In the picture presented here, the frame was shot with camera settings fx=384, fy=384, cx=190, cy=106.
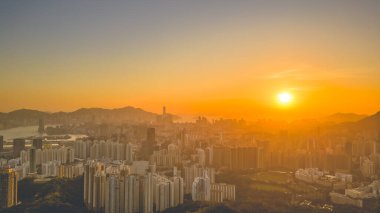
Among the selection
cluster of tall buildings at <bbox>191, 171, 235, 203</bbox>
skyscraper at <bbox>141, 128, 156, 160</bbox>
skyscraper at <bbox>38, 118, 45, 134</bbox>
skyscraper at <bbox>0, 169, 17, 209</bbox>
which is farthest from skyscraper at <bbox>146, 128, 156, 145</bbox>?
skyscraper at <bbox>0, 169, 17, 209</bbox>

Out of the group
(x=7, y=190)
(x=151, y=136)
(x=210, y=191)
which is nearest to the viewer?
(x=7, y=190)

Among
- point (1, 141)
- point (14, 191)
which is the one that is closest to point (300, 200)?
point (14, 191)

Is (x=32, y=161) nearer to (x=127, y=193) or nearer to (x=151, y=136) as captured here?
(x=127, y=193)

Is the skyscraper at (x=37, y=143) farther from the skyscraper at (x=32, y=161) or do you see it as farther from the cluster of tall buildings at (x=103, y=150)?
the cluster of tall buildings at (x=103, y=150)

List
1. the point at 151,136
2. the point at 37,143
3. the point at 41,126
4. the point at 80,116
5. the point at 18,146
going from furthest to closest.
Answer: the point at 151,136 → the point at 80,116 → the point at 41,126 → the point at 37,143 → the point at 18,146

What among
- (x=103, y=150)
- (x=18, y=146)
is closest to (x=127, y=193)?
(x=18, y=146)

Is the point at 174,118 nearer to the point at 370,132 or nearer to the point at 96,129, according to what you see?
the point at 96,129

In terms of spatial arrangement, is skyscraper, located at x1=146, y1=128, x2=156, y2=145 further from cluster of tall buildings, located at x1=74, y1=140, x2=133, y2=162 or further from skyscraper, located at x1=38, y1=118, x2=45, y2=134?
skyscraper, located at x1=38, y1=118, x2=45, y2=134
